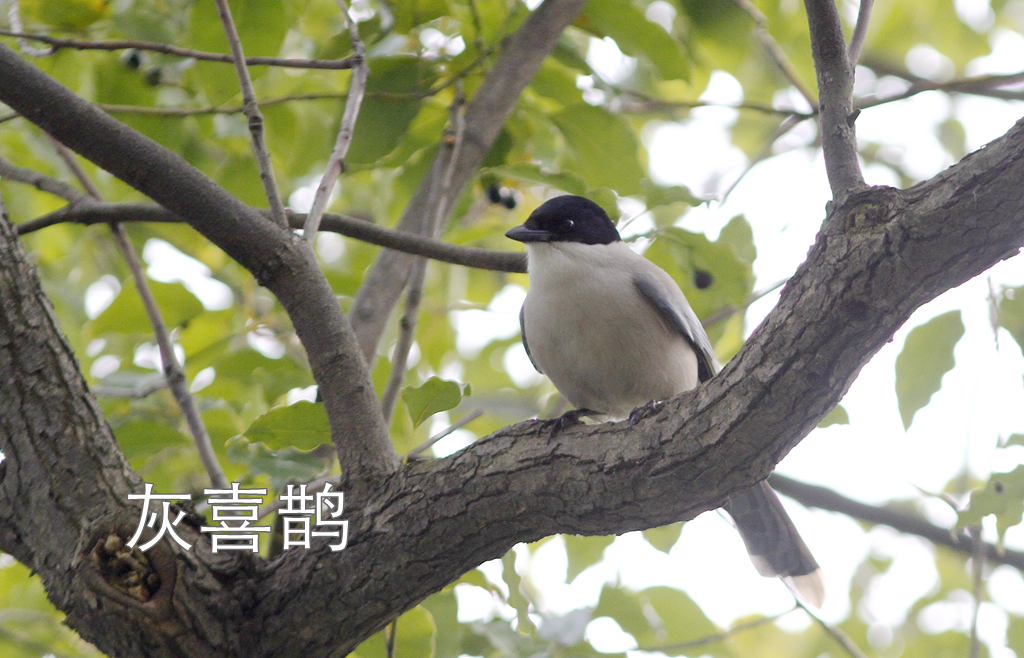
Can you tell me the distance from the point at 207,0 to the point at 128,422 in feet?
6.14

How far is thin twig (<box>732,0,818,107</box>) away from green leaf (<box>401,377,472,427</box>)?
207 centimetres

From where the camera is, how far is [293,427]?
3131 mm

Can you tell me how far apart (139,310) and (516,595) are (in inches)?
A: 81.7

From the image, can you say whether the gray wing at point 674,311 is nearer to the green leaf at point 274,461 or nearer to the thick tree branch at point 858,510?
the green leaf at point 274,461

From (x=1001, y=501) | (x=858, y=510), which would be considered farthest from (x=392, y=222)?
(x=858, y=510)

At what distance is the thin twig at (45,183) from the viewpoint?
3.68m

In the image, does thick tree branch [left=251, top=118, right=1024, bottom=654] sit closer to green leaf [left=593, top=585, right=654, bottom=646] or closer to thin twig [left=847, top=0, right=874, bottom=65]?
thin twig [left=847, top=0, right=874, bottom=65]

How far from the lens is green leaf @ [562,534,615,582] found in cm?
430

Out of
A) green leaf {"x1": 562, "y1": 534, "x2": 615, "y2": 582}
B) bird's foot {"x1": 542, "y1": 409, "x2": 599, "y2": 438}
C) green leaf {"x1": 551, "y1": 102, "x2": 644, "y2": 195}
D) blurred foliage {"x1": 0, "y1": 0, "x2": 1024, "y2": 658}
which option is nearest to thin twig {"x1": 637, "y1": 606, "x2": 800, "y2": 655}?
blurred foliage {"x1": 0, "y1": 0, "x2": 1024, "y2": 658}

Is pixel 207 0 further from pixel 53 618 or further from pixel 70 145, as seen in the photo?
pixel 53 618

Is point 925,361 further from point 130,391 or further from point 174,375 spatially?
point 130,391

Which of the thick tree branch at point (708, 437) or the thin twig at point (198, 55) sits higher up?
the thin twig at point (198, 55)

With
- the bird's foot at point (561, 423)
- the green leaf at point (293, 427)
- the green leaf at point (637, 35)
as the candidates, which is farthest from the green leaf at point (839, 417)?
the green leaf at point (293, 427)

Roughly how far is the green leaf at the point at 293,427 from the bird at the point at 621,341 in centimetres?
110
